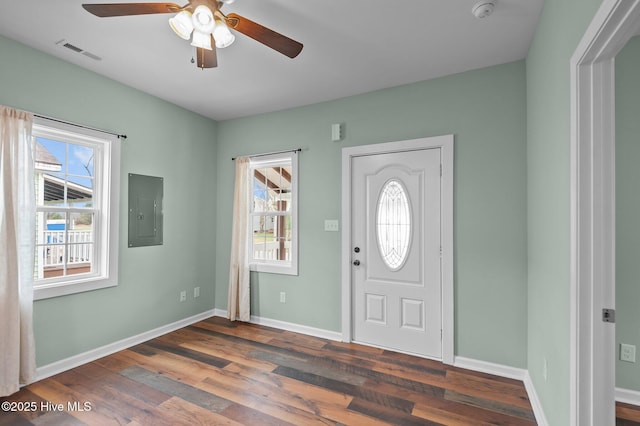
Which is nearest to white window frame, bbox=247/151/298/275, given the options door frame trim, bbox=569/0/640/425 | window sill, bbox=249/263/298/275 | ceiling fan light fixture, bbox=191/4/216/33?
window sill, bbox=249/263/298/275

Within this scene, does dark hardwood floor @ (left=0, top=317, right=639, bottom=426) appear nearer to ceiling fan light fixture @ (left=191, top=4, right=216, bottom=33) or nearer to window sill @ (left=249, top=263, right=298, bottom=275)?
window sill @ (left=249, top=263, right=298, bottom=275)

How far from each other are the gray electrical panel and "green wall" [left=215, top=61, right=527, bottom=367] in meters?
1.67

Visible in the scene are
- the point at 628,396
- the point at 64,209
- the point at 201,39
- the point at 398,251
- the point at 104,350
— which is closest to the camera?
the point at 201,39

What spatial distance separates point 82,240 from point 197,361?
1620 millimetres

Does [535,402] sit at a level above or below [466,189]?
below

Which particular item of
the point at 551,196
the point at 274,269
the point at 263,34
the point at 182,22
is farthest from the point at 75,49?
the point at 551,196

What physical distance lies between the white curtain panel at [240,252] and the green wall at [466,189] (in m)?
0.68

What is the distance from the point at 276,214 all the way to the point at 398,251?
1.62 m

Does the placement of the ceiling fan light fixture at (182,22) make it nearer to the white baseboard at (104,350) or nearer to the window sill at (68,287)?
the window sill at (68,287)

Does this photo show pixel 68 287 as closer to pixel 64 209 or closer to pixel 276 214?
pixel 64 209

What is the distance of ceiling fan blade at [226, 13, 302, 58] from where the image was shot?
5.79 ft

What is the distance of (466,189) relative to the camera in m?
2.89

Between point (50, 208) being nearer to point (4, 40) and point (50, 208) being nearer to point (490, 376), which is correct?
point (4, 40)

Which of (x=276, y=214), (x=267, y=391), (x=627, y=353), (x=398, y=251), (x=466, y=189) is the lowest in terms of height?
(x=267, y=391)
